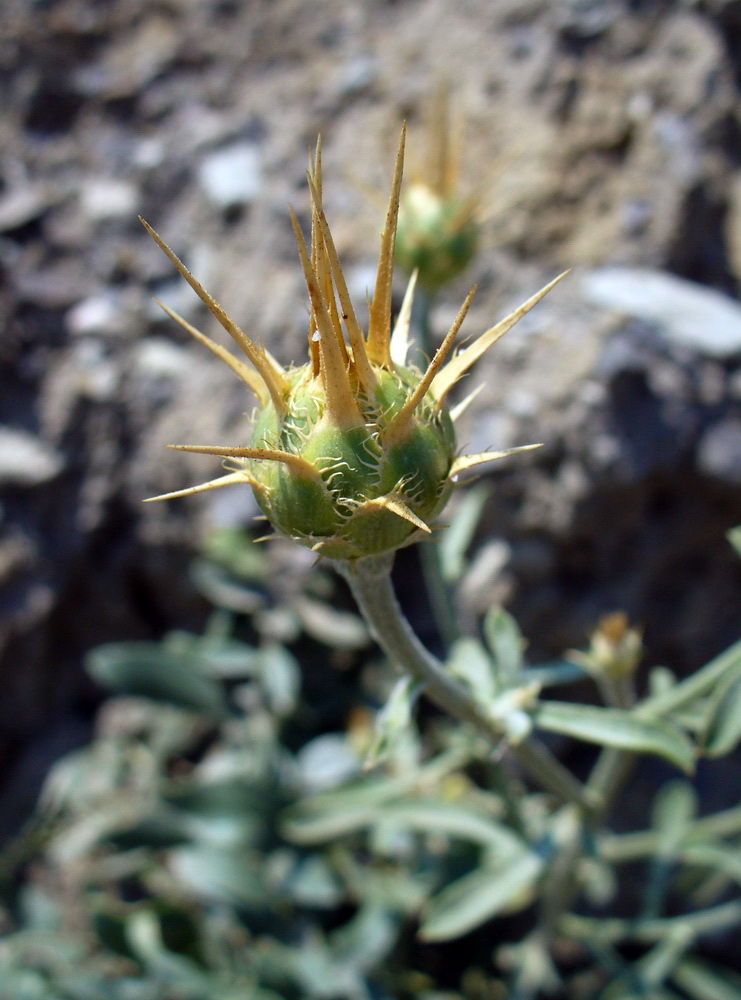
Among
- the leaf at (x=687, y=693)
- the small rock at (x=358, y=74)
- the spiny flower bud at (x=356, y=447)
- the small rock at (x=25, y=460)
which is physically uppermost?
the small rock at (x=358, y=74)

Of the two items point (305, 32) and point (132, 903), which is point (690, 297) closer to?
point (305, 32)

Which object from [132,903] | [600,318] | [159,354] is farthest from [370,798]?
[159,354]

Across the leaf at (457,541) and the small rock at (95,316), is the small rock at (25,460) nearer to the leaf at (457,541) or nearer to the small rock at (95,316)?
the small rock at (95,316)

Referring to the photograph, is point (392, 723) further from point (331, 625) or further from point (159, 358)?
point (159, 358)

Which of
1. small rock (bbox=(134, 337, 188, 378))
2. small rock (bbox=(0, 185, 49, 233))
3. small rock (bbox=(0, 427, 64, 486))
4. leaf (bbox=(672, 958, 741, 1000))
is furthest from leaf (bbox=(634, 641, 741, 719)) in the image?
small rock (bbox=(0, 185, 49, 233))

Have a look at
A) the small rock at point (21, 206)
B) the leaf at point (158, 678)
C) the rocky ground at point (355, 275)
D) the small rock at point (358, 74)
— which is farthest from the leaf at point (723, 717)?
the small rock at point (21, 206)

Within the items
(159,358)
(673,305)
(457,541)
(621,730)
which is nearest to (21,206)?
(159,358)
